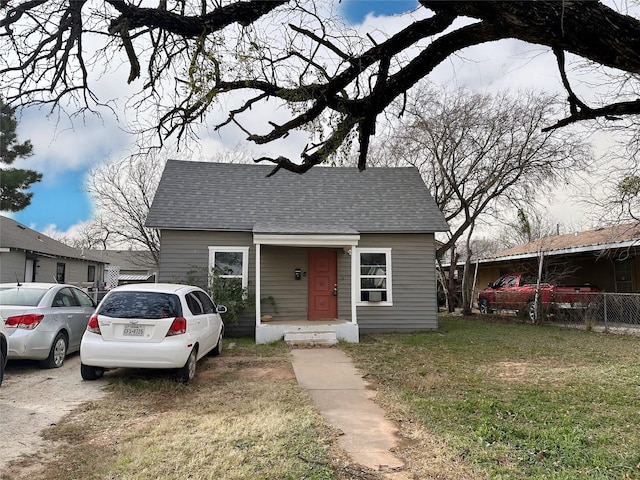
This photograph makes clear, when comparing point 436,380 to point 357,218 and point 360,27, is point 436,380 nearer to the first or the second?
point 360,27

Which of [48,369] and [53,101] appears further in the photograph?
[48,369]

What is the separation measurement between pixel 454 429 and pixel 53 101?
6207 millimetres

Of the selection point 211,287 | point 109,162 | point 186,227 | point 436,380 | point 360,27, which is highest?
point 109,162

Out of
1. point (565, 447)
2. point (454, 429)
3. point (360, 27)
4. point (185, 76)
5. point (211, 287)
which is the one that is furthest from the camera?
point (211, 287)

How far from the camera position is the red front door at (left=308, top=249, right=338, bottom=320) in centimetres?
1357

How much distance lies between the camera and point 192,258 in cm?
1290

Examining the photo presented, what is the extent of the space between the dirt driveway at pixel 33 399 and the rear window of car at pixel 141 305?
1.12m

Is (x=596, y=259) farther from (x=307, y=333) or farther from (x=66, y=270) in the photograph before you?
(x=66, y=270)

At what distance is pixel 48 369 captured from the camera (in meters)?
7.54

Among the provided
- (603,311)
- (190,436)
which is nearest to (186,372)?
(190,436)

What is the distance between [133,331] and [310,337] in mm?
5585

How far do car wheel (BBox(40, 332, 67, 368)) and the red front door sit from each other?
704 centimetres

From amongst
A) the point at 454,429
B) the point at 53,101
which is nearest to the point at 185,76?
the point at 53,101

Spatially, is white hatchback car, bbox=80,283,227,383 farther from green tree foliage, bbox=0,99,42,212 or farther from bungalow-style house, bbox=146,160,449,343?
green tree foliage, bbox=0,99,42,212
